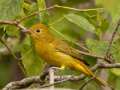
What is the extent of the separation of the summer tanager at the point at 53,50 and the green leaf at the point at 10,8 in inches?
6.1

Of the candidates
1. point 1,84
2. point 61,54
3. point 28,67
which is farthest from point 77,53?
point 1,84

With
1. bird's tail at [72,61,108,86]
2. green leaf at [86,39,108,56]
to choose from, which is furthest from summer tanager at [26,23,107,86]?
green leaf at [86,39,108,56]

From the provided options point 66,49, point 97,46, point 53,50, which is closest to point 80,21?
point 66,49

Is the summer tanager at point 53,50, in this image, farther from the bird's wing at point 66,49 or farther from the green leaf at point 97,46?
the green leaf at point 97,46

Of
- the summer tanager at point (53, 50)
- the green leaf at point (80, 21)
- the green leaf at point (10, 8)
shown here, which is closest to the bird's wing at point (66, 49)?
the summer tanager at point (53, 50)

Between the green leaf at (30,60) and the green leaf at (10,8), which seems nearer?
the green leaf at (10,8)

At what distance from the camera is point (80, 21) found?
3557 millimetres

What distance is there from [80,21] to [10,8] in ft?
1.61

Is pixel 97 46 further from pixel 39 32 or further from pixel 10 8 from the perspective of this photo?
pixel 10 8

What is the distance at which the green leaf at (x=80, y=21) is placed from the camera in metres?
3.48

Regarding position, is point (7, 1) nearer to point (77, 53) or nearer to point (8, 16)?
point (8, 16)

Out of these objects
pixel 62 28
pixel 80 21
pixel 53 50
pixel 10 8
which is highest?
pixel 10 8

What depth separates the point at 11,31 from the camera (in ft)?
13.0

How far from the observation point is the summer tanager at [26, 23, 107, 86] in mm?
3621
